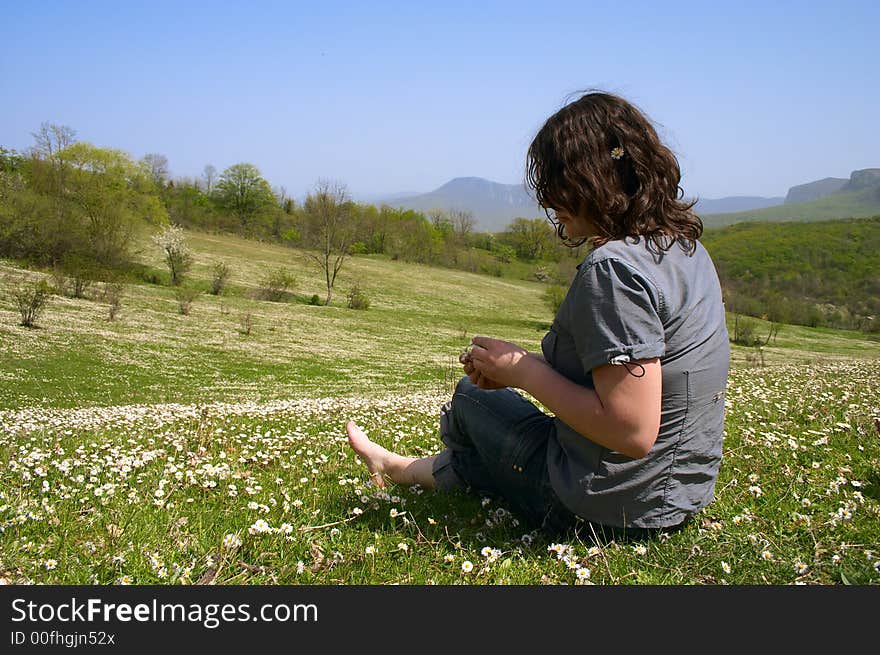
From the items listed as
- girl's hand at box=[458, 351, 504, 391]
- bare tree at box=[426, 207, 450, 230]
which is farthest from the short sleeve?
bare tree at box=[426, 207, 450, 230]

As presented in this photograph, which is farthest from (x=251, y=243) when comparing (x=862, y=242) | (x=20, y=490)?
(x=862, y=242)

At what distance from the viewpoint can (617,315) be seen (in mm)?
2562

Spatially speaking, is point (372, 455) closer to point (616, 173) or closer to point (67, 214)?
point (616, 173)

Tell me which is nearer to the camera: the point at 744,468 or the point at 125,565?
the point at 125,565

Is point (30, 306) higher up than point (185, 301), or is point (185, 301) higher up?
point (30, 306)

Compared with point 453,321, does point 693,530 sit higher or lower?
higher

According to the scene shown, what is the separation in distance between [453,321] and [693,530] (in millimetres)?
57964

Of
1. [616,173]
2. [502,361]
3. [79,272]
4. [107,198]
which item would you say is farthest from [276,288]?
[616,173]

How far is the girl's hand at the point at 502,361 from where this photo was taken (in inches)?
116

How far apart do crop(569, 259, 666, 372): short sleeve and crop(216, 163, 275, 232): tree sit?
374ft

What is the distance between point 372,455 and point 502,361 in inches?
71.0

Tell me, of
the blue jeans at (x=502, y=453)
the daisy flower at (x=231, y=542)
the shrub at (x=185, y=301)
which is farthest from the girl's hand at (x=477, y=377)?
the shrub at (x=185, y=301)

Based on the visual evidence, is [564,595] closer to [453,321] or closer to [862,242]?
[453,321]

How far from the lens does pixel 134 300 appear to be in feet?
142
